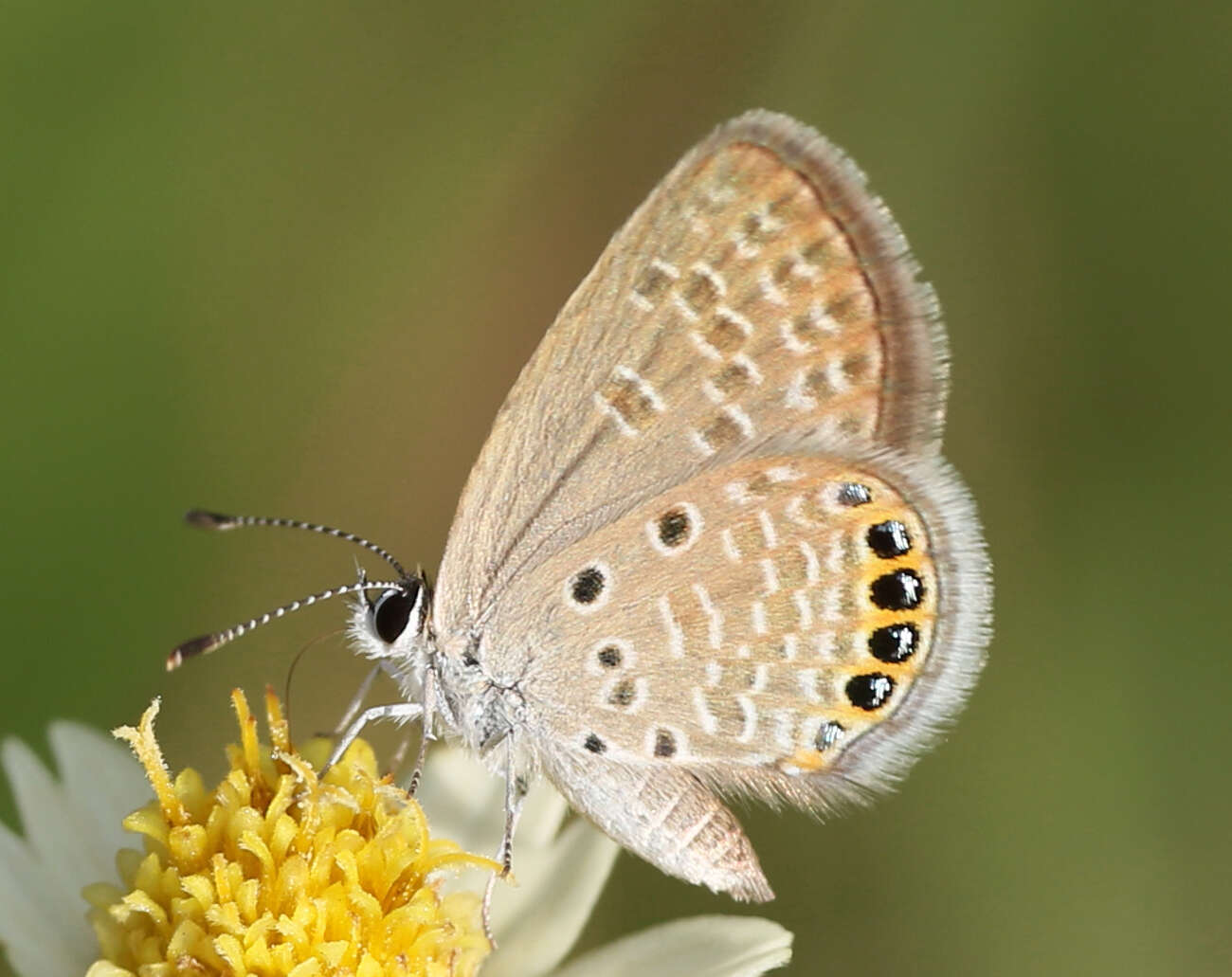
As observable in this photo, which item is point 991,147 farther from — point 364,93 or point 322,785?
point 322,785

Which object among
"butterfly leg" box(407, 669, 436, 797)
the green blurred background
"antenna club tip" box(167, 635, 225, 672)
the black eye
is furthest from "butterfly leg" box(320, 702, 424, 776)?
the green blurred background

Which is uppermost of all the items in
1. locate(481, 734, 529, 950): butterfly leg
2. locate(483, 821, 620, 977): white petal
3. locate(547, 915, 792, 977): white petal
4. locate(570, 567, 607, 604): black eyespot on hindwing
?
locate(570, 567, 607, 604): black eyespot on hindwing

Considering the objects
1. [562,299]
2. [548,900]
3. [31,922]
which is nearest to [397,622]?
[548,900]

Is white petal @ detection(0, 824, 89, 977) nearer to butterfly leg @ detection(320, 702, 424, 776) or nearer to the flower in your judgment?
the flower

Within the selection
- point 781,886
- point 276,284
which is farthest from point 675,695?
point 276,284

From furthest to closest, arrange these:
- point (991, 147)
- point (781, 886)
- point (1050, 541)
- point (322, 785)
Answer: point (991, 147), point (1050, 541), point (781, 886), point (322, 785)

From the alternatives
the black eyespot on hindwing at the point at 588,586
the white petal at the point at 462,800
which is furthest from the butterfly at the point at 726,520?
the white petal at the point at 462,800

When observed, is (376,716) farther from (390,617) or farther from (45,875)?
(45,875)
